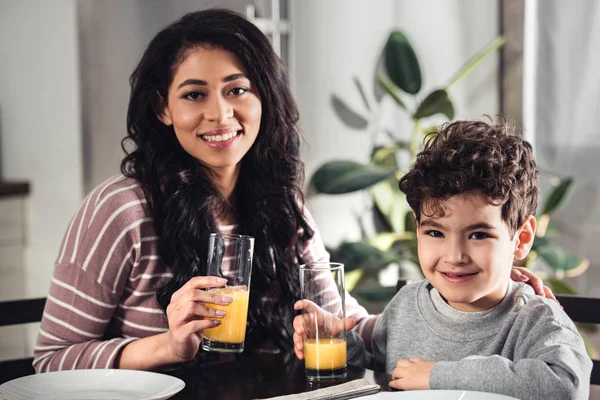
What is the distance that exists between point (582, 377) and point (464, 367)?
0.54 ft

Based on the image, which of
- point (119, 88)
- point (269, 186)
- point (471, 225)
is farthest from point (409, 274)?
point (471, 225)

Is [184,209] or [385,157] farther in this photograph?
[385,157]

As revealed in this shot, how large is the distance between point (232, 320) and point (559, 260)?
91.1 inches

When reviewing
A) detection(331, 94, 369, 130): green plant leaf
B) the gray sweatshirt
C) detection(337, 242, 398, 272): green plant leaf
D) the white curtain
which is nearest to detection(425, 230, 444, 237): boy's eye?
the gray sweatshirt

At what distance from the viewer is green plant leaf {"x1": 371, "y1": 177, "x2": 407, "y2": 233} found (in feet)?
12.0

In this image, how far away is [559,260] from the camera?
132 inches

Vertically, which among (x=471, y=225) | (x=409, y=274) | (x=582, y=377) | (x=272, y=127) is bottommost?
(x=409, y=274)

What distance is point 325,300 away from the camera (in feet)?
4.17

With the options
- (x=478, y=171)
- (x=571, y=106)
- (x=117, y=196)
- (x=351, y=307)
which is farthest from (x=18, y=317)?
(x=571, y=106)

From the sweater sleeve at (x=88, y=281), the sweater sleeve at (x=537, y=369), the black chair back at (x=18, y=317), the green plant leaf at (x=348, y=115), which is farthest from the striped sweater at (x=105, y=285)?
the green plant leaf at (x=348, y=115)

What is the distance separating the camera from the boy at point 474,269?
4.11 feet

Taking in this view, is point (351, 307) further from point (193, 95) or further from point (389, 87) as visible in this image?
point (389, 87)

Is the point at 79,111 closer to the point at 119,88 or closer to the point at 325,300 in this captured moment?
the point at 119,88

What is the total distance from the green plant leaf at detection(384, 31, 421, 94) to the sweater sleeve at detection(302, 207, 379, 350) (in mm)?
1624
